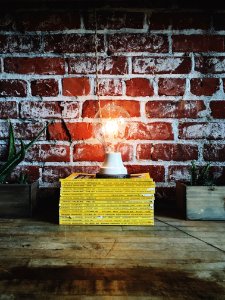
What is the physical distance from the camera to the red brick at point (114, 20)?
1.56 m

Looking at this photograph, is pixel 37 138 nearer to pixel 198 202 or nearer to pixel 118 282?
pixel 198 202

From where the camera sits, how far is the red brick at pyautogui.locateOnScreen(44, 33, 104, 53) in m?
1.57

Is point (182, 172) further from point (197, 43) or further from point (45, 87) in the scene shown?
point (45, 87)

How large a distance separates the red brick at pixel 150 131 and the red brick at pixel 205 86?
218 mm

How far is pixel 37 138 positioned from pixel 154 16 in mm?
799

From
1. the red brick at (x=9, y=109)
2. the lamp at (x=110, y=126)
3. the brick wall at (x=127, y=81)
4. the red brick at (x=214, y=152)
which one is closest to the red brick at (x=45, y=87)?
the brick wall at (x=127, y=81)

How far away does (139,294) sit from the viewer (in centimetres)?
67

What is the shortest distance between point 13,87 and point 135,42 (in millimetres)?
617

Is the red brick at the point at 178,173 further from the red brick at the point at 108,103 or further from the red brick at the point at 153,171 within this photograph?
the red brick at the point at 108,103

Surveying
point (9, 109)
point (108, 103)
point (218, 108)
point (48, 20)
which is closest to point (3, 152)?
point (9, 109)

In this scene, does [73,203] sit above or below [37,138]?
below

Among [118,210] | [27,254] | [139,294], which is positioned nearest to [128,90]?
[118,210]

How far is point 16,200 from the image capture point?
4.36 feet

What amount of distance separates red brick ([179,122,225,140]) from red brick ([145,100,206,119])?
0.04 meters
